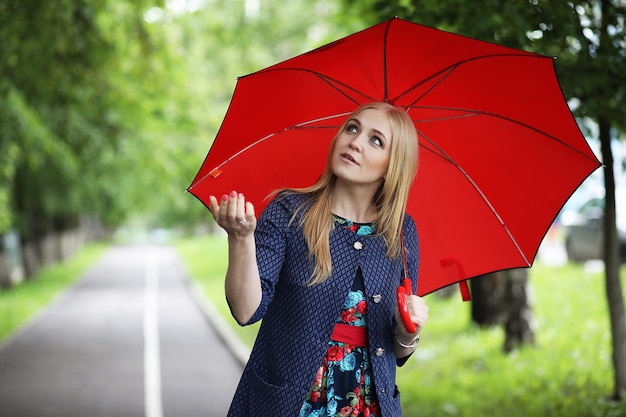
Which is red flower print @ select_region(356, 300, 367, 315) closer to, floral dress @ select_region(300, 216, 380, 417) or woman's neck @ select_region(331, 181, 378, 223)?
floral dress @ select_region(300, 216, 380, 417)

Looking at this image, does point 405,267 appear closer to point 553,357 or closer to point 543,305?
point 553,357

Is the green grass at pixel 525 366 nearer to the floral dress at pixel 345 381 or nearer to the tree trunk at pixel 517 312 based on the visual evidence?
the tree trunk at pixel 517 312

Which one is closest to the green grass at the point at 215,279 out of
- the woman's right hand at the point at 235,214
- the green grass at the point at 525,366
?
the green grass at the point at 525,366

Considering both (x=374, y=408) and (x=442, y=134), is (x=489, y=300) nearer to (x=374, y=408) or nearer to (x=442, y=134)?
(x=442, y=134)

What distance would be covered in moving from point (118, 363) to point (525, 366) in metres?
5.59

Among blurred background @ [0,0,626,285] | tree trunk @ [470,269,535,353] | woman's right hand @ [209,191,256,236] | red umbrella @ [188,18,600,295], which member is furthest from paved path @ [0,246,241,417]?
woman's right hand @ [209,191,256,236]

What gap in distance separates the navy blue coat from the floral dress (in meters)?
0.05

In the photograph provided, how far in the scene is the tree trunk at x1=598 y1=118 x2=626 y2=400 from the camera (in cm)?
635

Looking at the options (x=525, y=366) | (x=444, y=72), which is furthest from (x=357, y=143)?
(x=525, y=366)

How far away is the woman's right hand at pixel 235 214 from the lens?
229 centimetres

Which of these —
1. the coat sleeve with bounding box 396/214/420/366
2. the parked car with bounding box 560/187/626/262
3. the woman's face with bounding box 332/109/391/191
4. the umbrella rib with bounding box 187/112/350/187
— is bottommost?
the coat sleeve with bounding box 396/214/420/366

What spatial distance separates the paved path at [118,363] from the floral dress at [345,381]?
567 centimetres

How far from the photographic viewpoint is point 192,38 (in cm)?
2033

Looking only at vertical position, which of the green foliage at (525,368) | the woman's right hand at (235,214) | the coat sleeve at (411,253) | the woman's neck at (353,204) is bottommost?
the green foliage at (525,368)
